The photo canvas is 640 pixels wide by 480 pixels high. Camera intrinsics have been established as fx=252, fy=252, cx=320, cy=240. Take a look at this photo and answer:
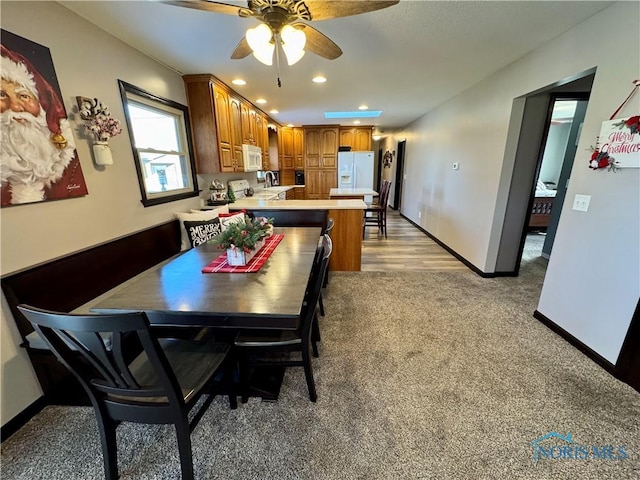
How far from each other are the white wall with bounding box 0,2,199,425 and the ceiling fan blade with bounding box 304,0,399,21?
170 cm

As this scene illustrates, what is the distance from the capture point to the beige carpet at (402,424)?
3.93ft

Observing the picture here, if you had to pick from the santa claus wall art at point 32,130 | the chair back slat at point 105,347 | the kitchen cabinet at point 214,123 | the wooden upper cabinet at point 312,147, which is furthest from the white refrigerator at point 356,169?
the chair back slat at point 105,347

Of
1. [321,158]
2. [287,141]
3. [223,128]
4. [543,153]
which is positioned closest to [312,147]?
[321,158]

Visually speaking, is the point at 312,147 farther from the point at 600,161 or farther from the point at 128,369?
the point at 128,369

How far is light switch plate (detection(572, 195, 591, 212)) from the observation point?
1.87 meters

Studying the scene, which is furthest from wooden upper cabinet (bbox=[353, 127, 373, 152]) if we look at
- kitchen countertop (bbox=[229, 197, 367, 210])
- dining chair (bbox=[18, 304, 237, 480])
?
dining chair (bbox=[18, 304, 237, 480])

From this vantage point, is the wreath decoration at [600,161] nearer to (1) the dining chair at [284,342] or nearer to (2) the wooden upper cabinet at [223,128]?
(1) the dining chair at [284,342]

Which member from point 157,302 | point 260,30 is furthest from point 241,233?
point 260,30

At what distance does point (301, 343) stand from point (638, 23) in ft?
9.17

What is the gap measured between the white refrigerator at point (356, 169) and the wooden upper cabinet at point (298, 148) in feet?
3.99

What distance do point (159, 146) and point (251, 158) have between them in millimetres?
1539

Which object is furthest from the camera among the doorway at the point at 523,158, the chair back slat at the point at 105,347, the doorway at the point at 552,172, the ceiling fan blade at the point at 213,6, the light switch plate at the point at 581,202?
the doorway at the point at 552,172

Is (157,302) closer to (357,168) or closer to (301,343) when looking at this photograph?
(301,343)

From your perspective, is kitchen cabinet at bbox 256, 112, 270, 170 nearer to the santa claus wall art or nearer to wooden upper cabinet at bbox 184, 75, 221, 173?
wooden upper cabinet at bbox 184, 75, 221, 173
